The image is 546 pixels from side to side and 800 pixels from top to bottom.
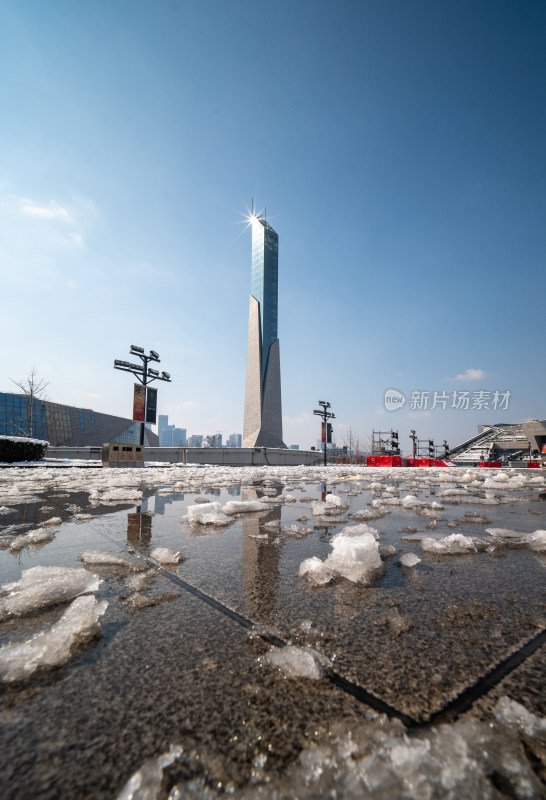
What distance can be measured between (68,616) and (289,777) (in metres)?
0.84

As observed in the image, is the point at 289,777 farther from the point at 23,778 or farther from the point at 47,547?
the point at 47,547

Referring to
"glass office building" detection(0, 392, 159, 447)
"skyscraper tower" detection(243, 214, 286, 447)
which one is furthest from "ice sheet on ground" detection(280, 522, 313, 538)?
"skyscraper tower" detection(243, 214, 286, 447)

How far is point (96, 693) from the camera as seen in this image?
78 centimetres

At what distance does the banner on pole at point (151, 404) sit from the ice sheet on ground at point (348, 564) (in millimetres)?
19994

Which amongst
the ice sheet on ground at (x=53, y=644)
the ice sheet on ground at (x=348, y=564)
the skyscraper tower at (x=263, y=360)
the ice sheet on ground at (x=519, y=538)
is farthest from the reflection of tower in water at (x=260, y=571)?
the skyscraper tower at (x=263, y=360)

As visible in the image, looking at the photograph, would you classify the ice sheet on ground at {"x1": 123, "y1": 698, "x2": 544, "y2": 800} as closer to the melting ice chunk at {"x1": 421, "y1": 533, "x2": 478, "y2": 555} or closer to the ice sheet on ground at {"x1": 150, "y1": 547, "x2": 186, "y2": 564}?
the ice sheet on ground at {"x1": 150, "y1": 547, "x2": 186, "y2": 564}

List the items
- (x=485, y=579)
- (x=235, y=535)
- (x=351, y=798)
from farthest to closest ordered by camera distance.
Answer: (x=235, y=535), (x=485, y=579), (x=351, y=798)

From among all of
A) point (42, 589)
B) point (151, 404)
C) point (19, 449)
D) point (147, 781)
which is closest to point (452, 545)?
point (147, 781)

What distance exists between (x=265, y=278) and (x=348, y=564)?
2597 inches

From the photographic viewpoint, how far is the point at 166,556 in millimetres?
1793

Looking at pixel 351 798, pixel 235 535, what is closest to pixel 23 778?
pixel 351 798

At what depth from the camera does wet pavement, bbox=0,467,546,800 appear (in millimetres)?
575

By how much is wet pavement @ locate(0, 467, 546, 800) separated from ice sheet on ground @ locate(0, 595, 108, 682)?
0.09 feet

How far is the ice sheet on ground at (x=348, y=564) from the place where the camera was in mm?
1517
